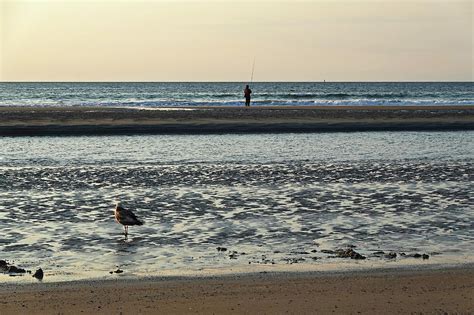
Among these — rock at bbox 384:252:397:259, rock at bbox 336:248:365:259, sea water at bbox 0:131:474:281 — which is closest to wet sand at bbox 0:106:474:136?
sea water at bbox 0:131:474:281

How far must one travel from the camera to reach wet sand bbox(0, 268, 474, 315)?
7707 millimetres

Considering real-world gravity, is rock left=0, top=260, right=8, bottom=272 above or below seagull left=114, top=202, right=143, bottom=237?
below

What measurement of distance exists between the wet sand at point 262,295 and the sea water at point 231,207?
0.56m

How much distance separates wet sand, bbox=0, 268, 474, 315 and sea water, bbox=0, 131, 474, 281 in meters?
0.56

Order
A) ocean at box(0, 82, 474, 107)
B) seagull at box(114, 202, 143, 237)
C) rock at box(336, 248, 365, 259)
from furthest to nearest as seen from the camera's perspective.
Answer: ocean at box(0, 82, 474, 107) → seagull at box(114, 202, 143, 237) → rock at box(336, 248, 365, 259)

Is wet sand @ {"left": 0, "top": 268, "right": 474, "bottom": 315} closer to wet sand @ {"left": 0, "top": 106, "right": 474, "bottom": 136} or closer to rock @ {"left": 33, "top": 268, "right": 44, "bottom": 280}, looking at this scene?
rock @ {"left": 33, "top": 268, "right": 44, "bottom": 280}

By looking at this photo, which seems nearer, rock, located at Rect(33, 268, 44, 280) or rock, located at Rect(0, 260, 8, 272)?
rock, located at Rect(33, 268, 44, 280)

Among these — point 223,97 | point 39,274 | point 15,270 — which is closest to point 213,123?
point 15,270

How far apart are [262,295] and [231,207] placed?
5833mm

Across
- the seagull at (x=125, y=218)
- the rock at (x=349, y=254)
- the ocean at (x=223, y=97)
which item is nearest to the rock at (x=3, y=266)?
the seagull at (x=125, y=218)

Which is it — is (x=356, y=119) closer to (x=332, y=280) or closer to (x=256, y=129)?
(x=256, y=129)

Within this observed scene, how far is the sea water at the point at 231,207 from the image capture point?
10109mm

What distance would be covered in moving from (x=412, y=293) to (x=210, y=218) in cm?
519

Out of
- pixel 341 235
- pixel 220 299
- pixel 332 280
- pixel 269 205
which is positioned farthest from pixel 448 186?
pixel 220 299
